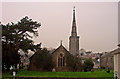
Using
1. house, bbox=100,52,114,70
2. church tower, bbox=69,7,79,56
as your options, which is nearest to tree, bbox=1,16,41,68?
house, bbox=100,52,114,70

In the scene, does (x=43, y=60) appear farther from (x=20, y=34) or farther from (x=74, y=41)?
(x=74, y=41)

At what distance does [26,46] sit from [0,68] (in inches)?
A: 384

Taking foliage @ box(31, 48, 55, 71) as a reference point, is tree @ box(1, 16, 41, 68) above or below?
above

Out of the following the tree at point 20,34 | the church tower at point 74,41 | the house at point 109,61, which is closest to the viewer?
the tree at point 20,34

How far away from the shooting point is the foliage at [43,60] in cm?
4184

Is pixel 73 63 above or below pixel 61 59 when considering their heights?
below

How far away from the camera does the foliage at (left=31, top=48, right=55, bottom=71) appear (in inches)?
1647

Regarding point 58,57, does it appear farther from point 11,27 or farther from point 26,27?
point 11,27

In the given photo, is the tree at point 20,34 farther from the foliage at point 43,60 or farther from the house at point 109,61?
the house at point 109,61

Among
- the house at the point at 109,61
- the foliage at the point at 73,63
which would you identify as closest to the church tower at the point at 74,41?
the house at the point at 109,61

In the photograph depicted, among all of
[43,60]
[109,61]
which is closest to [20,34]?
[43,60]

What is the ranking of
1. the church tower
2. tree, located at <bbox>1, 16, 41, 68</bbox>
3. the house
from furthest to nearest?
the church tower → the house → tree, located at <bbox>1, 16, 41, 68</bbox>

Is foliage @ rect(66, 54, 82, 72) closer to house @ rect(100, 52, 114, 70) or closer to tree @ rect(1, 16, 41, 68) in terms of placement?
tree @ rect(1, 16, 41, 68)

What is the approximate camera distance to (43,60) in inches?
1666
